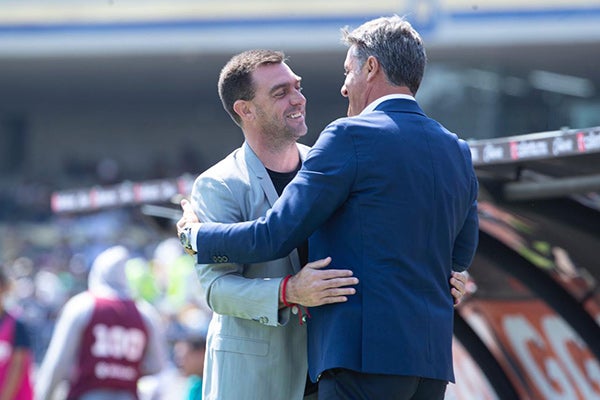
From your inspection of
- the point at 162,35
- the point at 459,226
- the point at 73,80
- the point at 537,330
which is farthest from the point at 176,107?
the point at 459,226

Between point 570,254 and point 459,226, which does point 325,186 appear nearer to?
point 459,226

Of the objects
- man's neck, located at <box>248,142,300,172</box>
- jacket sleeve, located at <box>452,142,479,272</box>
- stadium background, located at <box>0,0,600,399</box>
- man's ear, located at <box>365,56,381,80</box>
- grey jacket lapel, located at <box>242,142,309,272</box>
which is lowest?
jacket sleeve, located at <box>452,142,479,272</box>

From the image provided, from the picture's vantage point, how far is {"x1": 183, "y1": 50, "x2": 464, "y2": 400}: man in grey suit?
339cm

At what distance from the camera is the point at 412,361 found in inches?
122

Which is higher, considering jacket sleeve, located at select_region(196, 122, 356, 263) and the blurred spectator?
jacket sleeve, located at select_region(196, 122, 356, 263)

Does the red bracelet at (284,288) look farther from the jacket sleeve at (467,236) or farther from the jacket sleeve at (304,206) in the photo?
the jacket sleeve at (467,236)

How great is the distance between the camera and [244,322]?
11.6 feet

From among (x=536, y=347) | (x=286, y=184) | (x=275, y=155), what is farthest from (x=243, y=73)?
(x=536, y=347)

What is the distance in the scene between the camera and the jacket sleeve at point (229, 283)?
3.38 metres

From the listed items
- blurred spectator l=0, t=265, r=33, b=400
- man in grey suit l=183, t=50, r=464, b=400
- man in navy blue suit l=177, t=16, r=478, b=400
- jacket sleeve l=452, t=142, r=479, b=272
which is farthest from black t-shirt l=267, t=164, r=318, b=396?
blurred spectator l=0, t=265, r=33, b=400

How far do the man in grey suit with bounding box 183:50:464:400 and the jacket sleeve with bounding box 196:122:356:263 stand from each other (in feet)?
0.36

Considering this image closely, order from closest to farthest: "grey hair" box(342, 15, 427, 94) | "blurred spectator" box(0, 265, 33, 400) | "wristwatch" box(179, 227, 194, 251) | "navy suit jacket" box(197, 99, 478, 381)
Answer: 1. "navy suit jacket" box(197, 99, 478, 381)
2. "grey hair" box(342, 15, 427, 94)
3. "wristwatch" box(179, 227, 194, 251)
4. "blurred spectator" box(0, 265, 33, 400)

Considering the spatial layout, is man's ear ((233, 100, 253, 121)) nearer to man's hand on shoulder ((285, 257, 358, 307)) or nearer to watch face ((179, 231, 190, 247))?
watch face ((179, 231, 190, 247))

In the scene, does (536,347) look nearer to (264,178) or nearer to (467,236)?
(467,236)
